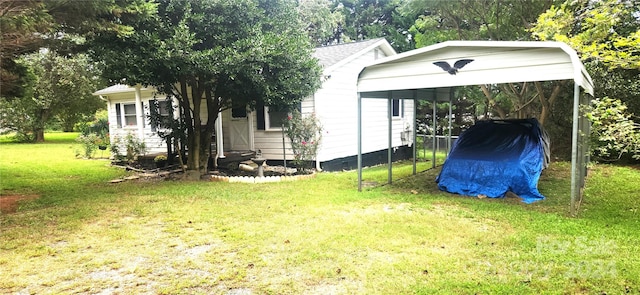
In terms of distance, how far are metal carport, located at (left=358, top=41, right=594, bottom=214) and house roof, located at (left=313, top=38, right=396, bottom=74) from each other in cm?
350

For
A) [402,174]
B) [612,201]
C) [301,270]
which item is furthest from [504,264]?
[402,174]

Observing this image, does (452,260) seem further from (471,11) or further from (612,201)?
(471,11)

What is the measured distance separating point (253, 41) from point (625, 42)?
235 inches

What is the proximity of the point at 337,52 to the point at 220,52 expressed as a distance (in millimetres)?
5405

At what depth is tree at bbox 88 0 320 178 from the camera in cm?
721

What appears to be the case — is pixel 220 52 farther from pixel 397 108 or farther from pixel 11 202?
pixel 397 108

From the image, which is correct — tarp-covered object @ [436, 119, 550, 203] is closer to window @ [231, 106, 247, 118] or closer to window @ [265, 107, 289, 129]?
window @ [265, 107, 289, 129]

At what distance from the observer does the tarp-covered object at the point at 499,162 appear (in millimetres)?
6663

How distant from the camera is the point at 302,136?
9625 mm

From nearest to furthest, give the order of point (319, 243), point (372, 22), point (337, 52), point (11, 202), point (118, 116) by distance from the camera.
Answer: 1. point (319, 243)
2. point (11, 202)
3. point (337, 52)
4. point (118, 116)
5. point (372, 22)

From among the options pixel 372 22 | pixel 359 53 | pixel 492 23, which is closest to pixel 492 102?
pixel 492 23

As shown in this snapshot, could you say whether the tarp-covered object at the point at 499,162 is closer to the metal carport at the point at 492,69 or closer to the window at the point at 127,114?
the metal carport at the point at 492,69

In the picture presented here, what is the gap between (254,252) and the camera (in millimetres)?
4113

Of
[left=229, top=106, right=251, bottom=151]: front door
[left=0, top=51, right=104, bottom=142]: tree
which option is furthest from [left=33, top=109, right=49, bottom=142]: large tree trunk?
[left=229, top=106, right=251, bottom=151]: front door
